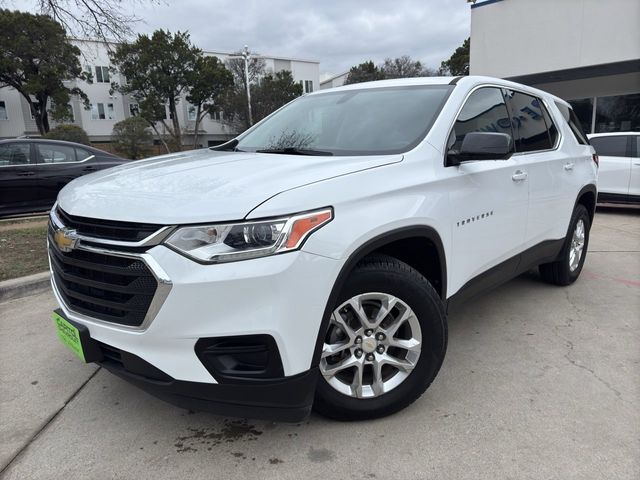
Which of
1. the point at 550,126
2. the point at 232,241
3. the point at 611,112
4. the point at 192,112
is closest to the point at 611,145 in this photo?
the point at 550,126

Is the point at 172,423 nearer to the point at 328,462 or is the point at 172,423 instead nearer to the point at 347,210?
the point at 328,462

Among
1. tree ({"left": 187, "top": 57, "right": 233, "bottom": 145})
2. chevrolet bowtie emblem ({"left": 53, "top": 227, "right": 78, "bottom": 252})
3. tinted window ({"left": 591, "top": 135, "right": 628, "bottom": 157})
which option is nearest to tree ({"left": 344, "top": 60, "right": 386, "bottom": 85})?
tree ({"left": 187, "top": 57, "right": 233, "bottom": 145})

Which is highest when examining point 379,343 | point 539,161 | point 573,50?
point 573,50

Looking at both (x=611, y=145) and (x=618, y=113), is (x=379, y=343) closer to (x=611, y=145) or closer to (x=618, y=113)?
(x=611, y=145)

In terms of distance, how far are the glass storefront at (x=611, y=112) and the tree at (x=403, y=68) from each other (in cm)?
3085

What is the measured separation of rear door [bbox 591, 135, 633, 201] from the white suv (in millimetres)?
7279

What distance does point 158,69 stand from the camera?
130 feet

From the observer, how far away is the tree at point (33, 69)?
30453mm

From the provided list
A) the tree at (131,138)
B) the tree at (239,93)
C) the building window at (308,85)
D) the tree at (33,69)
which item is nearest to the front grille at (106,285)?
the tree at (33,69)

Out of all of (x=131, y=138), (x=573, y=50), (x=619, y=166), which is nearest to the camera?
(x=619, y=166)

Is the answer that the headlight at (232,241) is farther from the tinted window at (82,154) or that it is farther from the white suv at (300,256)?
the tinted window at (82,154)

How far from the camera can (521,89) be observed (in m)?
3.90

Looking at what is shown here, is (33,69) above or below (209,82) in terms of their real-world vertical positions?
above

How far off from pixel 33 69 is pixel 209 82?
13.2 m
